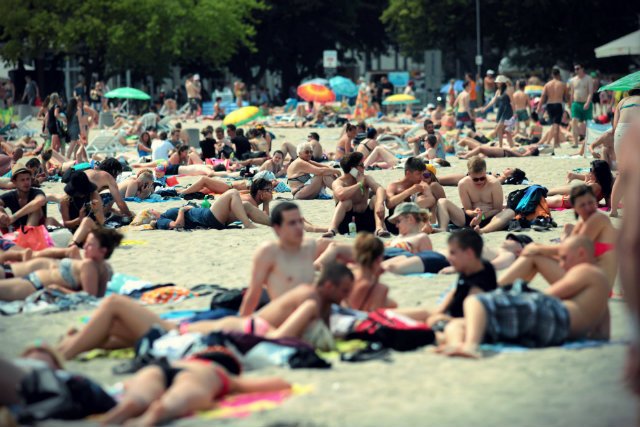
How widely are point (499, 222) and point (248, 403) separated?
22.6 ft

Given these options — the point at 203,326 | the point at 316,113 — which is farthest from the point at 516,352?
the point at 316,113

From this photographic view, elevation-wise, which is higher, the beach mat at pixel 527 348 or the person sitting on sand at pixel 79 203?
the person sitting on sand at pixel 79 203

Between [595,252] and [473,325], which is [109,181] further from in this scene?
[473,325]

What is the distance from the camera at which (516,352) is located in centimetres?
724

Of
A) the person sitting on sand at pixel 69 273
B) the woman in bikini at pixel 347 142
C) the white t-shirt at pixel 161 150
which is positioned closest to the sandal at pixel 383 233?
the person sitting on sand at pixel 69 273

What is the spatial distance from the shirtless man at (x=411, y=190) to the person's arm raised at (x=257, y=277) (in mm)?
4744

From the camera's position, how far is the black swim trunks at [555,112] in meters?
25.8

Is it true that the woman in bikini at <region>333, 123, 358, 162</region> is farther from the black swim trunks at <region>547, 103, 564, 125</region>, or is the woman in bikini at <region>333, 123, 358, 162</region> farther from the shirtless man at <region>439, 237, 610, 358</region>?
the shirtless man at <region>439, 237, 610, 358</region>

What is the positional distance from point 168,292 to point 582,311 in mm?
3452

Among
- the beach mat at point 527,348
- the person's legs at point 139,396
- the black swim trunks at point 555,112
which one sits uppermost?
the black swim trunks at point 555,112

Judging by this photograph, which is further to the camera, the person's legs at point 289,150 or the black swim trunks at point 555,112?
the black swim trunks at point 555,112

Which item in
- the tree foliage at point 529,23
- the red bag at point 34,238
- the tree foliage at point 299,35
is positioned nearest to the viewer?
the red bag at point 34,238

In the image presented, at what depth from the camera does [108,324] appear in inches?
291

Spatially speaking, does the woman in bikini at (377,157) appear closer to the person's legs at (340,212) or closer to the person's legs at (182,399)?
the person's legs at (340,212)
